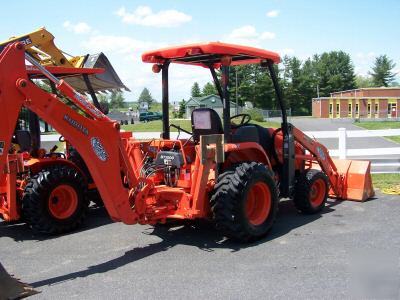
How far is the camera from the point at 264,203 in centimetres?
623

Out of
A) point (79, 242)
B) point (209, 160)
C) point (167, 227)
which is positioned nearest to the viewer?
point (209, 160)

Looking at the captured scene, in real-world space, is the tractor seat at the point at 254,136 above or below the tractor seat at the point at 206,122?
below

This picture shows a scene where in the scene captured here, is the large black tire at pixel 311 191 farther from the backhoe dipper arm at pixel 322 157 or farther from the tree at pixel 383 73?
the tree at pixel 383 73

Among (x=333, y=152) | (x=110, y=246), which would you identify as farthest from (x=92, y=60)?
(x=110, y=246)

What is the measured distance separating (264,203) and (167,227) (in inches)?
56.4

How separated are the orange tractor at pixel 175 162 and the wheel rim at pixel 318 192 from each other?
0.02 m

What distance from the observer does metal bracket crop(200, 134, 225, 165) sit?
5.59 metres

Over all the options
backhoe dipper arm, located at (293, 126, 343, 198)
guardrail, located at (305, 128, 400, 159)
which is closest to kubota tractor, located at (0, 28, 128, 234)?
backhoe dipper arm, located at (293, 126, 343, 198)

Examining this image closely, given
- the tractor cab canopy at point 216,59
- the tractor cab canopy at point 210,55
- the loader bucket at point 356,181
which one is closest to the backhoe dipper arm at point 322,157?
the loader bucket at point 356,181

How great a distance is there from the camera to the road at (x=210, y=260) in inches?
173

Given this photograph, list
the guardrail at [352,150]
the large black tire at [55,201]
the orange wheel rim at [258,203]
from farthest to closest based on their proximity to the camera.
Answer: the guardrail at [352,150] < the large black tire at [55,201] < the orange wheel rim at [258,203]

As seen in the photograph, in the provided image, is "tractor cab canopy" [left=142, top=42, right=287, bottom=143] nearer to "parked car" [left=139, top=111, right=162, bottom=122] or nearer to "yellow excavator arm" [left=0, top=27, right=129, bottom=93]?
"yellow excavator arm" [left=0, top=27, right=129, bottom=93]

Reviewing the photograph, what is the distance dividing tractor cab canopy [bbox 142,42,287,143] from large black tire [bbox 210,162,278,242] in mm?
509

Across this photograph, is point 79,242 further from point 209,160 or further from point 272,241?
point 272,241
